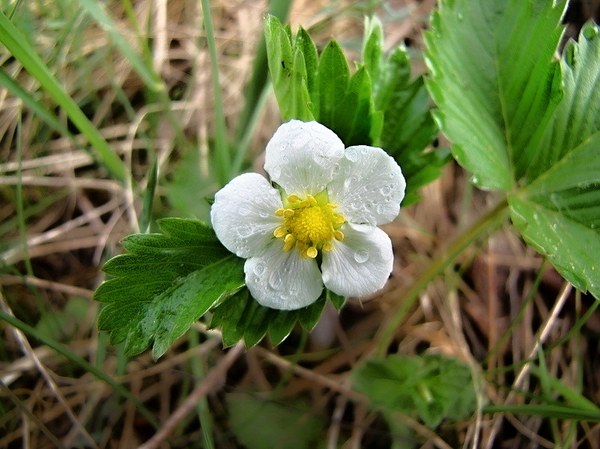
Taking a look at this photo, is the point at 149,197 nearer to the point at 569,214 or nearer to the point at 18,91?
the point at 18,91

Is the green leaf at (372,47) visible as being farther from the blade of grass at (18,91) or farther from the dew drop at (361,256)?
the blade of grass at (18,91)

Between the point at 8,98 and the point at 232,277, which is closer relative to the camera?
the point at 232,277

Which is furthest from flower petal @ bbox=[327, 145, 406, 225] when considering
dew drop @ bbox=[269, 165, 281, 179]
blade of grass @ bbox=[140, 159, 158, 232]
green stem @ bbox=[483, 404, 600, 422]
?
green stem @ bbox=[483, 404, 600, 422]

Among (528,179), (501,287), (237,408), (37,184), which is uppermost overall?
(37,184)

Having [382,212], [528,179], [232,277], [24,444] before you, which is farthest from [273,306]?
[24,444]

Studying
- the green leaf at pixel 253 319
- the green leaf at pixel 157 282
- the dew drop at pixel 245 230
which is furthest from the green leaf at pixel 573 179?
the green leaf at pixel 157 282

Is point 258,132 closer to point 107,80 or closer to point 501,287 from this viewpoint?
point 107,80

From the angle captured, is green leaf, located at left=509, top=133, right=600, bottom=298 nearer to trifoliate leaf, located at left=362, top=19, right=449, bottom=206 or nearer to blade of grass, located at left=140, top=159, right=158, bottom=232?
trifoliate leaf, located at left=362, top=19, right=449, bottom=206
